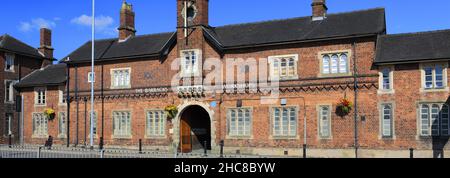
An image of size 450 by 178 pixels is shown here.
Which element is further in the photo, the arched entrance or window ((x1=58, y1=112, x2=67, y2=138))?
window ((x1=58, y1=112, x2=67, y2=138))

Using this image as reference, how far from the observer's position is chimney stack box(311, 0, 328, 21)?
28516 mm

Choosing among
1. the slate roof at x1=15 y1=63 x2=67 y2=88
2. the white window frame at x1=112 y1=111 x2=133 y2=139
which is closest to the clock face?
the white window frame at x1=112 y1=111 x2=133 y2=139

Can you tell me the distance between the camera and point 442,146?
75.8 feet

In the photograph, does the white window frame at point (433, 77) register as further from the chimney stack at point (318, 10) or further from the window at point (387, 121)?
the chimney stack at point (318, 10)

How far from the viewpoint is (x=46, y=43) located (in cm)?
4259

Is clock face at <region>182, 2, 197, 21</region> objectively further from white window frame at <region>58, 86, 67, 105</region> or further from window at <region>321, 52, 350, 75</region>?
white window frame at <region>58, 86, 67, 105</region>

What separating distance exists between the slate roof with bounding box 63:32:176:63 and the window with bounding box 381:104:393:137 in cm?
1424

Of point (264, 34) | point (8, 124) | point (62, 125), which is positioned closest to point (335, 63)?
point (264, 34)

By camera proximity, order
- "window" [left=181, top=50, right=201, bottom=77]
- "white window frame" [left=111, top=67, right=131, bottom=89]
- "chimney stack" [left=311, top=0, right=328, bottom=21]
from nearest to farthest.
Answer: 1. "chimney stack" [left=311, top=0, right=328, bottom=21]
2. "window" [left=181, top=50, right=201, bottom=77]
3. "white window frame" [left=111, top=67, right=131, bottom=89]

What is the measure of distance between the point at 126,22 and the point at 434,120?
74.9 ft

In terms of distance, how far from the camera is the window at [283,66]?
88.6 feet

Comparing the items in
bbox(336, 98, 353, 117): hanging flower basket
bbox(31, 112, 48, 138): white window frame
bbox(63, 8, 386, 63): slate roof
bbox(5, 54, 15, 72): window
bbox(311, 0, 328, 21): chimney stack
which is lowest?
bbox(31, 112, 48, 138): white window frame

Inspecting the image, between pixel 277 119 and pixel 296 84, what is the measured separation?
2.41 metres

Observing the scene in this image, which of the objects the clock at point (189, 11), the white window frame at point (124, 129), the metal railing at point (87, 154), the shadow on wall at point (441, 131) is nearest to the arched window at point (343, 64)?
the shadow on wall at point (441, 131)
